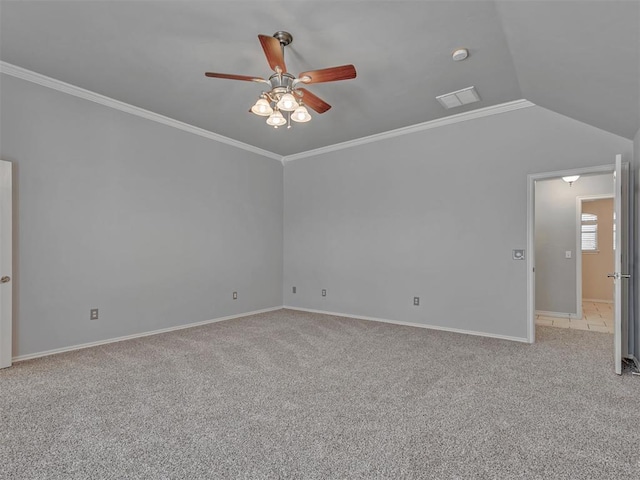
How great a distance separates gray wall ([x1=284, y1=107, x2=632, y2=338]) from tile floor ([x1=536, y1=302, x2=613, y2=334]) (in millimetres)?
1468

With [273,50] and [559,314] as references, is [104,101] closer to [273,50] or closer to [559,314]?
[273,50]

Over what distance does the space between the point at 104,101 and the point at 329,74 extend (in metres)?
3.01

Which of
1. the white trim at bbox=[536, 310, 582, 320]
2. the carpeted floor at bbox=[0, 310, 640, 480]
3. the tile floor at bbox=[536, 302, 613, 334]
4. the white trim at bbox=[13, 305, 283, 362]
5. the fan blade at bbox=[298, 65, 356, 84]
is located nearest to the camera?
the carpeted floor at bbox=[0, 310, 640, 480]

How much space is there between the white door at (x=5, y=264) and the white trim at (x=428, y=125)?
13.4 ft

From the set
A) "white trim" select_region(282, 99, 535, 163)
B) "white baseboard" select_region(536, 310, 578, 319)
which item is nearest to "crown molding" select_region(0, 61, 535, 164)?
"white trim" select_region(282, 99, 535, 163)

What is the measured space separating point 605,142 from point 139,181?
5537 mm

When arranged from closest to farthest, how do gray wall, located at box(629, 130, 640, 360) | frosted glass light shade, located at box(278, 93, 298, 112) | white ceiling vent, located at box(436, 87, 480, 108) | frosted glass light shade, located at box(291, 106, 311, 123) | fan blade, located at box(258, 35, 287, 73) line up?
fan blade, located at box(258, 35, 287, 73) → frosted glass light shade, located at box(278, 93, 298, 112) → frosted glass light shade, located at box(291, 106, 311, 123) → gray wall, located at box(629, 130, 640, 360) → white ceiling vent, located at box(436, 87, 480, 108)

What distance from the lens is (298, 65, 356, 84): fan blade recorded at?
246 centimetres

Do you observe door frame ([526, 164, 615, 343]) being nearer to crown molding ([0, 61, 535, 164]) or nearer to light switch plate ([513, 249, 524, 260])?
light switch plate ([513, 249, 524, 260])

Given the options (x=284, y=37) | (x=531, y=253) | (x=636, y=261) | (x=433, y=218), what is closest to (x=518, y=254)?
(x=531, y=253)

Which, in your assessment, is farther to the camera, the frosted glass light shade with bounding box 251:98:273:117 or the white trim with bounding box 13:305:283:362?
the white trim with bounding box 13:305:283:362

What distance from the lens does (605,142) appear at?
3619 millimetres

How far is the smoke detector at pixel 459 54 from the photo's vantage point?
289cm

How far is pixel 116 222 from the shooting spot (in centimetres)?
405
